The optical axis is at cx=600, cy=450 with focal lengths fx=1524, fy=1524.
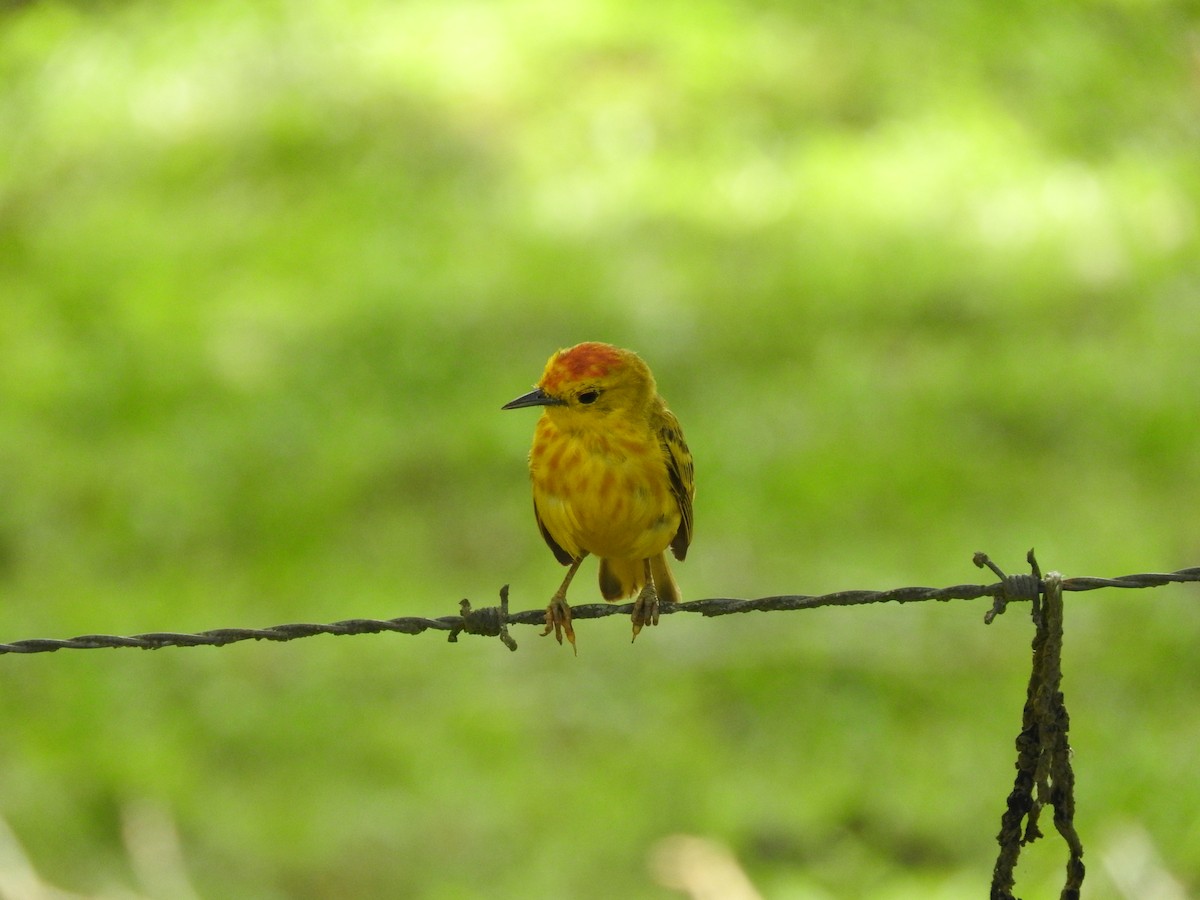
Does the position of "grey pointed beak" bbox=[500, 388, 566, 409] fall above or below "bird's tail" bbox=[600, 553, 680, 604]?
above

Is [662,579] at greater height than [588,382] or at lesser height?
lesser

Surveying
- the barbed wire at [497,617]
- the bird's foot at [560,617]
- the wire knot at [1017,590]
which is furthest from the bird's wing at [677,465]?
the wire knot at [1017,590]

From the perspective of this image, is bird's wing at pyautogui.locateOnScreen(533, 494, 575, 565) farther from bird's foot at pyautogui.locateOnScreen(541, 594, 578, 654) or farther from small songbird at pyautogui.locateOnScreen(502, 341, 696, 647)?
bird's foot at pyautogui.locateOnScreen(541, 594, 578, 654)

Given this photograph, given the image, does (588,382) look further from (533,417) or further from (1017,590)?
(533,417)

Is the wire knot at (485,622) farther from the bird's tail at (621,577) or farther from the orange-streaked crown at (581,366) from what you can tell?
the bird's tail at (621,577)

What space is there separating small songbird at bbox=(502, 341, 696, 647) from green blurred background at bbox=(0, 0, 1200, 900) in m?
2.25

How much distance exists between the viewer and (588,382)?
15.4 ft

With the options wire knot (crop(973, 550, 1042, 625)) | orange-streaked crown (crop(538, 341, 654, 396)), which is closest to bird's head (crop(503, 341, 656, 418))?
orange-streaked crown (crop(538, 341, 654, 396))

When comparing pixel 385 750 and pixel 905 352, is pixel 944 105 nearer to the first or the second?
pixel 905 352

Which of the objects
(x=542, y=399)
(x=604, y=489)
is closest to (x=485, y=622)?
(x=604, y=489)

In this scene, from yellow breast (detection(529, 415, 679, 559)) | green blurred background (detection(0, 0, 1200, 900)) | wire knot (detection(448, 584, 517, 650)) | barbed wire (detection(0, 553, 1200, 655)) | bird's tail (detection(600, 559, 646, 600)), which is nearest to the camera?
barbed wire (detection(0, 553, 1200, 655))

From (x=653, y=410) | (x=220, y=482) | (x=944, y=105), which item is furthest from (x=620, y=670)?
(x=944, y=105)

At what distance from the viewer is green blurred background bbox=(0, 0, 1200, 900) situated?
317 inches

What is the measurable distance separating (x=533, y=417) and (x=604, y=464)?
5.56m
